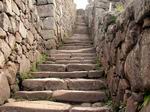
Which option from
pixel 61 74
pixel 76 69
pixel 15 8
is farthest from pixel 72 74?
pixel 15 8

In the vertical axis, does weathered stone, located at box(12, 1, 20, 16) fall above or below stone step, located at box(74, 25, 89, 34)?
above

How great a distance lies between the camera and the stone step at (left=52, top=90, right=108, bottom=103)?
4.01 m

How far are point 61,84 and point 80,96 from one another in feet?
1.98

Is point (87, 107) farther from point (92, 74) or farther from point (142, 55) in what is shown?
point (142, 55)

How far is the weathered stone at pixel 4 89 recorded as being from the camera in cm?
365

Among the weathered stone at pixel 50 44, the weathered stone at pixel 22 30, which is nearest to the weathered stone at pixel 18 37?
the weathered stone at pixel 22 30

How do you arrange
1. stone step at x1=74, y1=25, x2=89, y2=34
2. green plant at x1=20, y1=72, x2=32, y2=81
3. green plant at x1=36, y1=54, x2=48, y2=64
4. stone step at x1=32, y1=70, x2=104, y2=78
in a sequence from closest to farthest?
green plant at x1=20, y1=72, x2=32, y2=81 → stone step at x1=32, y1=70, x2=104, y2=78 → green plant at x1=36, y1=54, x2=48, y2=64 → stone step at x1=74, y1=25, x2=89, y2=34

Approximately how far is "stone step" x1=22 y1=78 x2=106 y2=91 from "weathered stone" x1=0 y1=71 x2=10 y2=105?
0.64 meters

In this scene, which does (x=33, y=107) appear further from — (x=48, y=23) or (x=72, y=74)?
(x=48, y=23)

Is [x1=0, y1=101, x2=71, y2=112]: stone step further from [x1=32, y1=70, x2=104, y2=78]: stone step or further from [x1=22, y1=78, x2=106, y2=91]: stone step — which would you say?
[x1=32, y1=70, x2=104, y2=78]: stone step

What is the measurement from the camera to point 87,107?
3703 millimetres

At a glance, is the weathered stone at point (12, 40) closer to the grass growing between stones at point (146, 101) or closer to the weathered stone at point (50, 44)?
the grass growing between stones at point (146, 101)

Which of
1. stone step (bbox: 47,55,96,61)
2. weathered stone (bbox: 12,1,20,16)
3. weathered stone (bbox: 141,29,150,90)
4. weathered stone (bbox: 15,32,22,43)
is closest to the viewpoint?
weathered stone (bbox: 141,29,150,90)

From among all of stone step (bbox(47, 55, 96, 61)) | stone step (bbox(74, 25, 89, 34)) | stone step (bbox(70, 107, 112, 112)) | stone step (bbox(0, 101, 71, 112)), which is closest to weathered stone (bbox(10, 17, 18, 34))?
stone step (bbox(0, 101, 71, 112))
